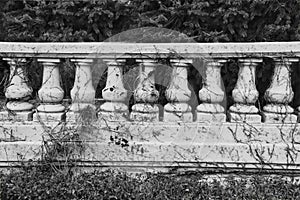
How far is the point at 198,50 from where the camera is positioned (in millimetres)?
3486

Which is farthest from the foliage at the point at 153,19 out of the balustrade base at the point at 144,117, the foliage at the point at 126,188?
the foliage at the point at 126,188

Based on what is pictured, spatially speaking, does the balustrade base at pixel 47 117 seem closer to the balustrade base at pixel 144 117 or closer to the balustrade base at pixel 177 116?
the balustrade base at pixel 144 117

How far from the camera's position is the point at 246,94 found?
3566 mm

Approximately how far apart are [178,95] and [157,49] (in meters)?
0.43

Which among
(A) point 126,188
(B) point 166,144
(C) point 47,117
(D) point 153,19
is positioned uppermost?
(D) point 153,19

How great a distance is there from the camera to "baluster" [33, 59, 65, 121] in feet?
11.8

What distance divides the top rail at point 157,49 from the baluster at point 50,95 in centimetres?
11

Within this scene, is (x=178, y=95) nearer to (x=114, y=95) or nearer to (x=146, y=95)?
(x=146, y=95)

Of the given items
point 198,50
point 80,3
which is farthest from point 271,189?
point 80,3

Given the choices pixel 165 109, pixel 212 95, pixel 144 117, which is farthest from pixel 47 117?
pixel 212 95

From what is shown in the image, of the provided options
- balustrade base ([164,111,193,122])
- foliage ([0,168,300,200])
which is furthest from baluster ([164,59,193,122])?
foliage ([0,168,300,200])

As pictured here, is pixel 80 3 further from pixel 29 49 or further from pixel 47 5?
pixel 29 49

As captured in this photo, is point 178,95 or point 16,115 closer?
point 178,95

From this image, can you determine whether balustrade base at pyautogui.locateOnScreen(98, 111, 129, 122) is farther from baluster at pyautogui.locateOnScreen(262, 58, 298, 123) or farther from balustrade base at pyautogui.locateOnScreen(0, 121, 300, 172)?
baluster at pyautogui.locateOnScreen(262, 58, 298, 123)
